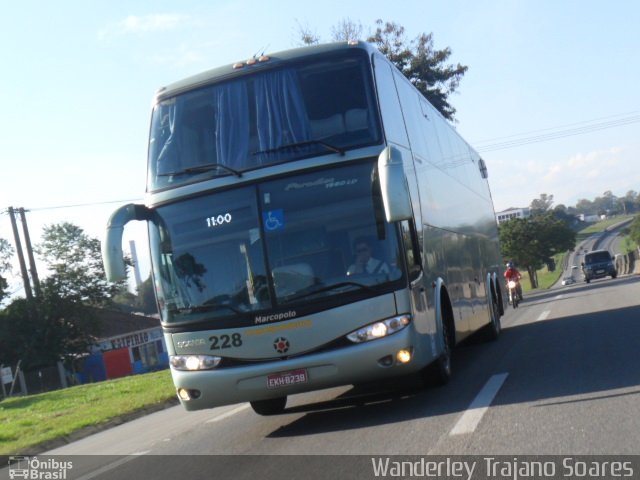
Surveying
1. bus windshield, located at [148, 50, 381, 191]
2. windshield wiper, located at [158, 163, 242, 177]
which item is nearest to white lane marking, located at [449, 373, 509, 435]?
bus windshield, located at [148, 50, 381, 191]

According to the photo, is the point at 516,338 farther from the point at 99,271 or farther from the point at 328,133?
the point at 99,271

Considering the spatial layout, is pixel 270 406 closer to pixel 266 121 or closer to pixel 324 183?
pixel 324 183

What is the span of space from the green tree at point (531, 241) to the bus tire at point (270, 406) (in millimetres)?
88897

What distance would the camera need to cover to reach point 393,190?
27.1 ft

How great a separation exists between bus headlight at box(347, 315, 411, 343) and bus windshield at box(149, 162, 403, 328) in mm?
309

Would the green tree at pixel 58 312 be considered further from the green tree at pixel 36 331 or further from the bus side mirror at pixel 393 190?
the bus side mirror at pixel 393 190

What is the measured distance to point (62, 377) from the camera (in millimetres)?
49344

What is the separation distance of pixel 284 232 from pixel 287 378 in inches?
56.9

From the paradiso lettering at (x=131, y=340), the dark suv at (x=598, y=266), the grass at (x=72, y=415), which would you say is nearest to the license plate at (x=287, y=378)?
the grass at (x=72, y=415)

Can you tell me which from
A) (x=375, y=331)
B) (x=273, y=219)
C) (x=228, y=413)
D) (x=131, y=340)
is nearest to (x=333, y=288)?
(x=375, y=331)

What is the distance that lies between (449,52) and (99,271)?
26.3 metres

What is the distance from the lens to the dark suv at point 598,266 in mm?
53281

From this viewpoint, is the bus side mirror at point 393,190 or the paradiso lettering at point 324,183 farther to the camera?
the paradiso lettering at point 324,183

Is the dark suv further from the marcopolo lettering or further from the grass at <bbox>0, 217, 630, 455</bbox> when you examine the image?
the marcopolo lettering
